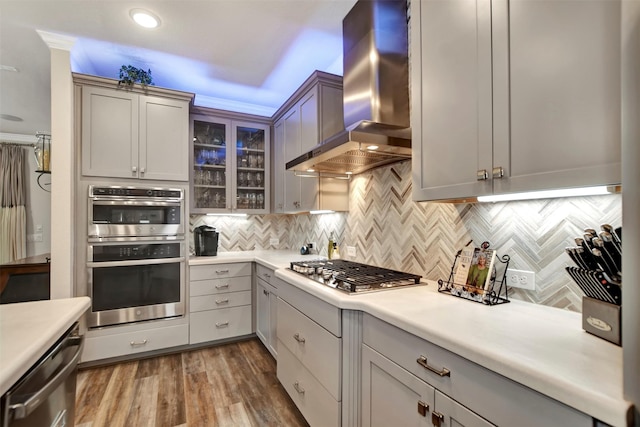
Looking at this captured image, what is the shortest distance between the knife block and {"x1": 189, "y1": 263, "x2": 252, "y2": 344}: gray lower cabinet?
2756 mm

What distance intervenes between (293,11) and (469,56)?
1.48 meters

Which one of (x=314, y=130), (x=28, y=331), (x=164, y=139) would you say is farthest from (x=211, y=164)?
(x=28, y=331)

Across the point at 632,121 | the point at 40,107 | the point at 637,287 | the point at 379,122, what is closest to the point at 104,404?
the point at 379,122

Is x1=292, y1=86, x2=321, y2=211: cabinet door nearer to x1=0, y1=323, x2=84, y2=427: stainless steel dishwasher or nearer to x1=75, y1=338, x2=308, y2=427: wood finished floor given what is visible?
x1=75, y1=338, x2=308, y2=427: wood finished floor

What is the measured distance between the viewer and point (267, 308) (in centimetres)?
273

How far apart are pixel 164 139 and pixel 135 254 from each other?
113 centimetres

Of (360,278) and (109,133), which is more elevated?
(109,133)

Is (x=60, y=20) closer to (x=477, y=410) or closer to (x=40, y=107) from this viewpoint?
(x=40, y=107)

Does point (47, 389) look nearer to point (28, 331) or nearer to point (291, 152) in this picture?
point (28, 331)

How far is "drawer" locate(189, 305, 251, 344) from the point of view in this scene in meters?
2.92

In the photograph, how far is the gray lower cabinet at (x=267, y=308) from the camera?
100 inches

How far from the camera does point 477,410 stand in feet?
2.75

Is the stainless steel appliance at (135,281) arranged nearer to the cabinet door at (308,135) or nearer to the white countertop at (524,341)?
the cabinet door at (308,135)

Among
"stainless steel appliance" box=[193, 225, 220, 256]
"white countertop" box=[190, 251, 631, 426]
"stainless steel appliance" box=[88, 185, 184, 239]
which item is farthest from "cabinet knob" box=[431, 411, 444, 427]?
"stainless steel appliance" box=[193, 225, 220, 256]
